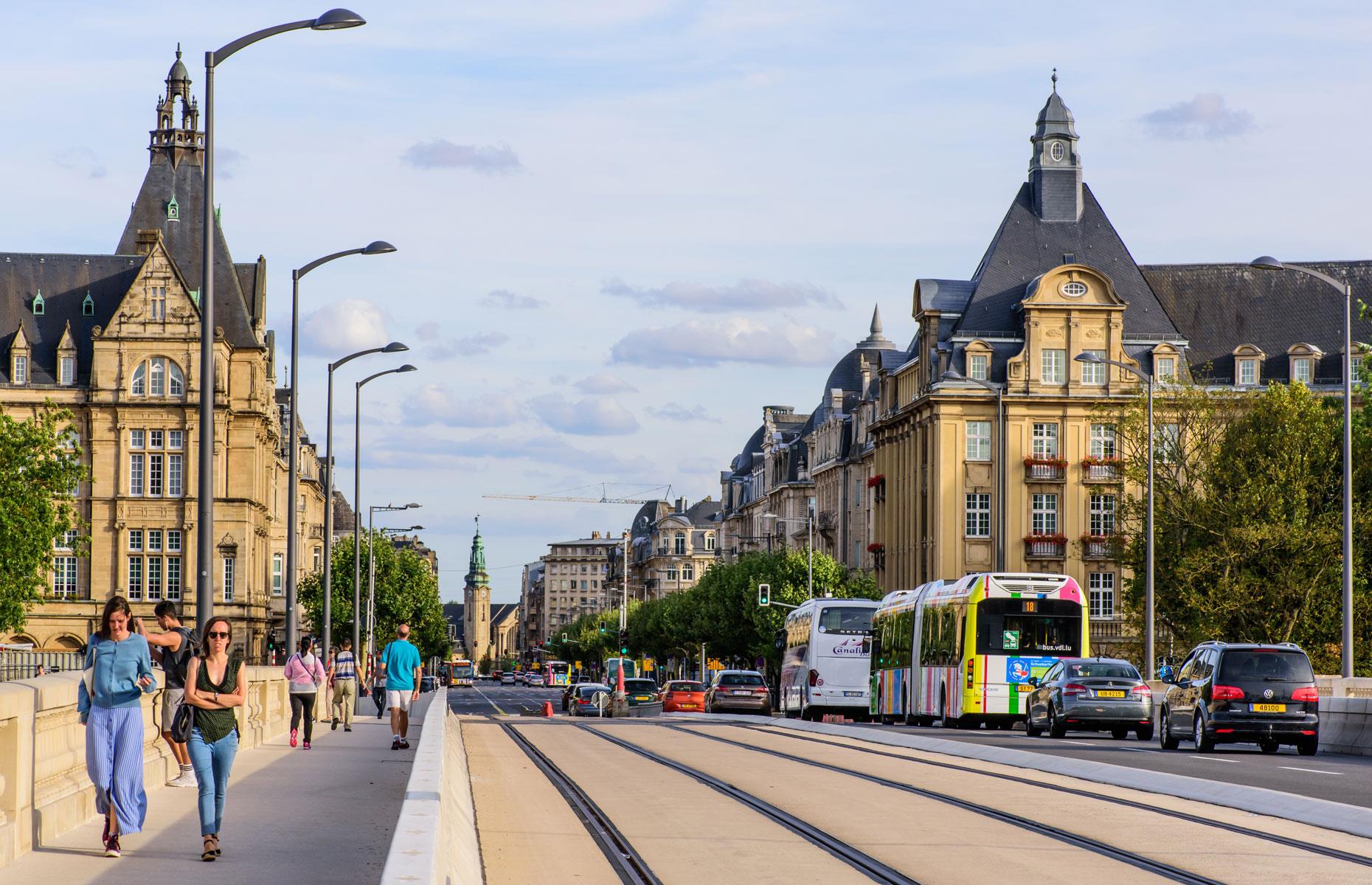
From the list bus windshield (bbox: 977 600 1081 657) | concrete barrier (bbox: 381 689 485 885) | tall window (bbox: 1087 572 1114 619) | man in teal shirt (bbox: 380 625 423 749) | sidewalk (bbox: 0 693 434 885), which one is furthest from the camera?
tall window (bbox: 1087 572 1114 619)

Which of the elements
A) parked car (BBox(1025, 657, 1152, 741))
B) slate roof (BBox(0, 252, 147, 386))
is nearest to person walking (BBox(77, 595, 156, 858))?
parked car (BBox(1025, 657, 1152, 741))

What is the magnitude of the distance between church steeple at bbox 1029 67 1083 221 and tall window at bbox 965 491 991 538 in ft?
44.3

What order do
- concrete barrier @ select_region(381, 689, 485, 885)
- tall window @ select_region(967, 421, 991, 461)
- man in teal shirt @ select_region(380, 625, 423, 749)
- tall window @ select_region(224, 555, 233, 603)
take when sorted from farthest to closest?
tall window @ select_region(224, 555, 233, 603)
tall window @ select_region(967, 421, 991, 461)
man in teal shirt @ select_region(380, 625, 423, 749)
concrete barrier @ select_region(381, 689, 485, 885)

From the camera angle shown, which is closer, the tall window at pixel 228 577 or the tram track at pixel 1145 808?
the tram track at pixel 1145 808

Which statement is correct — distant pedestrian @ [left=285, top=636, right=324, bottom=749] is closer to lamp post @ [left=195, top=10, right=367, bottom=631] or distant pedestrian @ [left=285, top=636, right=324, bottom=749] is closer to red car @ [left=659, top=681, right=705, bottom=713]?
lamp post @ [left=195, top=10, right=367, bottom=631]

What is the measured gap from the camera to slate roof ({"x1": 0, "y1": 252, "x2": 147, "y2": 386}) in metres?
96.9

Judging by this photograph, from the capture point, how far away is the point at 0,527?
55.2 meters

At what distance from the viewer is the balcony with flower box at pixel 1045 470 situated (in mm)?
87188

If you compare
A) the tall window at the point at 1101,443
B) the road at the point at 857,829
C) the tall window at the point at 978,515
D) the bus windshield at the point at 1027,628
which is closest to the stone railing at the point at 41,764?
the road at the point at 857,829

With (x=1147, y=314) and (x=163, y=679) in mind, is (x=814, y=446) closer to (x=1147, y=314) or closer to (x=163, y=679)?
(x=1147, y=314)

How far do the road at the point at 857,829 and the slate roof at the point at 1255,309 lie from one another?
69406 mm

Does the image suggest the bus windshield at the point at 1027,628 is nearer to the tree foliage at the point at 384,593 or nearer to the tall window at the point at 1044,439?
the tall window at the point at 1044,439

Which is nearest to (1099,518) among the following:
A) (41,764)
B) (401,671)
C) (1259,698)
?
(1259,698)

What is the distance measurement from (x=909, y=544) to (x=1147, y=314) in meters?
15.3
